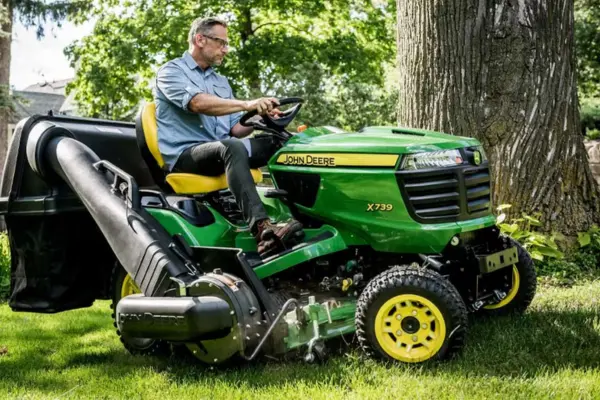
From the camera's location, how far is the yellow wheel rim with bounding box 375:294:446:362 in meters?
3.42

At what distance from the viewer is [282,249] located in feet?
12.7

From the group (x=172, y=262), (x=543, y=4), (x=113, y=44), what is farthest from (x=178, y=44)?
(x=172, y=262)

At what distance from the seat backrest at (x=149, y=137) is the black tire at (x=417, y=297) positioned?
5.01ft

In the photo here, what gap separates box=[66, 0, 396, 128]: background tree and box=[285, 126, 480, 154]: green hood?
51.2 feet

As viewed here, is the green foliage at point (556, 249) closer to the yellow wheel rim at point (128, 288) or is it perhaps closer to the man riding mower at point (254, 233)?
the man riding mower at point (254, 233)

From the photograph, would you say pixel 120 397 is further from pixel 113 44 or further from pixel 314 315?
pixel 113 44

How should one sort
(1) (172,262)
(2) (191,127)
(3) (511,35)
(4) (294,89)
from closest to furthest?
(1) (172,262)
(2) (191,127)
(3) (511,35)
(4) (294,89)

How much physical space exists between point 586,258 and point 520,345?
2376mm

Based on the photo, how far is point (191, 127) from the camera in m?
4.31

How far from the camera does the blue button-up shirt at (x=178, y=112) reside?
419 cm

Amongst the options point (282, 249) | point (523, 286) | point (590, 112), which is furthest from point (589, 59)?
point (282, 249)

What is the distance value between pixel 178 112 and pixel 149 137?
0.22m

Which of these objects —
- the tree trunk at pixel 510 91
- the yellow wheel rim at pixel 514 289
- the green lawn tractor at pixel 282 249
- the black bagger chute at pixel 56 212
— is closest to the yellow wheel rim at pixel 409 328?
the green lawn tractor at pixel 282 249

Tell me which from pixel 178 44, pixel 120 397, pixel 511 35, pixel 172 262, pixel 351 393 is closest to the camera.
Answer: pixel 351 393
